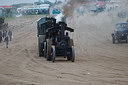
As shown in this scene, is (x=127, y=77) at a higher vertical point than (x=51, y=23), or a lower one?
lower

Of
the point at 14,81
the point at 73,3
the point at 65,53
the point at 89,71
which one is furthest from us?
the point at 73,3

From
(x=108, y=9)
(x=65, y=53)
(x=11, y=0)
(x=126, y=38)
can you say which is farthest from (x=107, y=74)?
(x=108, y=9)

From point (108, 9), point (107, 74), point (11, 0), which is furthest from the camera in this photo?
point (108, 9)

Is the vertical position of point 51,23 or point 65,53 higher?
point 51,23

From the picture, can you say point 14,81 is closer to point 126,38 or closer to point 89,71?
point 89,71

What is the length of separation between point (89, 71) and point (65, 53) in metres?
3.96

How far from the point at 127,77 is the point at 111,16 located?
1531 inches

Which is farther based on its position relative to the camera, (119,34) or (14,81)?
(119,34)

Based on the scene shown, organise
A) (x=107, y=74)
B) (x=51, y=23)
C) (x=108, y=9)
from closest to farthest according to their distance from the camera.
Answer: (x=107, y=74) → (x=51, y=23) → (x=108, y=9)

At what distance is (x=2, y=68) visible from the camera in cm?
1416

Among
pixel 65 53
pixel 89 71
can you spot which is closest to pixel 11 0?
pixel 65 53

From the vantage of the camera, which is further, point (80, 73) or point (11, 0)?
point (11, 0)

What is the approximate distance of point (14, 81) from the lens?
1070 centimetres

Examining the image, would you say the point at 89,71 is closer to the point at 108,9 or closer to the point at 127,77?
the point at 127,77
